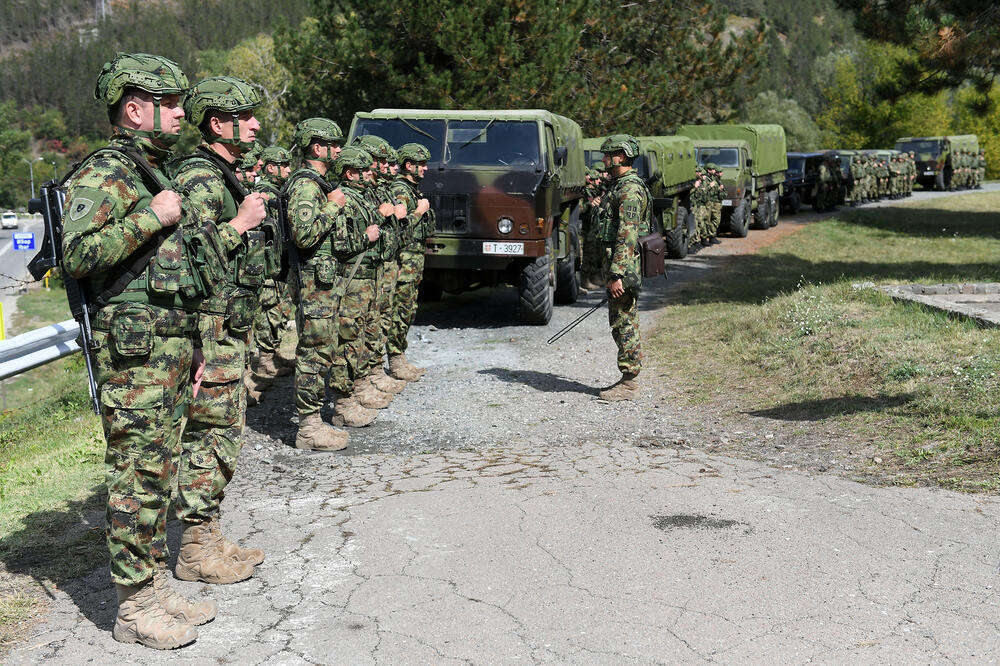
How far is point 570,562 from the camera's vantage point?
447 cm

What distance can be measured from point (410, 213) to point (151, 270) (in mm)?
4934

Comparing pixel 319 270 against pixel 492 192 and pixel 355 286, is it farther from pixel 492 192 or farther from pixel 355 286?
pixel 492 192

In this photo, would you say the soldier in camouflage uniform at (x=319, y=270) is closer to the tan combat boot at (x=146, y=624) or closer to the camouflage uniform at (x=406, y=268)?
the camouflage uniform at (x=406, y=268)

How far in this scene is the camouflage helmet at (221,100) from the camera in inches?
167

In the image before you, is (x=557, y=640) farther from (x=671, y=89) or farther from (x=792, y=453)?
(x=671, y=89)

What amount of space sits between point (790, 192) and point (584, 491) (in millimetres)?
25611

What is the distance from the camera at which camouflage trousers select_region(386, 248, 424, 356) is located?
8758 millimetres

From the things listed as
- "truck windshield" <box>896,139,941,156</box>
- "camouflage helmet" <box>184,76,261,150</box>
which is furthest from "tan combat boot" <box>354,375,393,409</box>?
"truck windshield" <box>896,139,941,156</box>

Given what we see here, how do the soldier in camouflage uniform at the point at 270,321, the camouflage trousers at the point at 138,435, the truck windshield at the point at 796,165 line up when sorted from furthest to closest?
the truck windshield at the point at 796,165, the soldier in camouflage uniform at the point at 270,321, the camouflage trousers at the point at 138,435

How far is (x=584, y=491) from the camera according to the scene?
5.53 meters

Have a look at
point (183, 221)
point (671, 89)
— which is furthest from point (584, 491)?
point (671, 89)

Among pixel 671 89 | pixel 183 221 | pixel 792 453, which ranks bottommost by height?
pixel 792 453

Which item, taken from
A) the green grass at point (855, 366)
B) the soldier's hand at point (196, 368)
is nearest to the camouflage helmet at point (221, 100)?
the soldier's hand at point (196, 368)

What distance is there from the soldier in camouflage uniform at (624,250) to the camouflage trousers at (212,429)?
13.4ft
